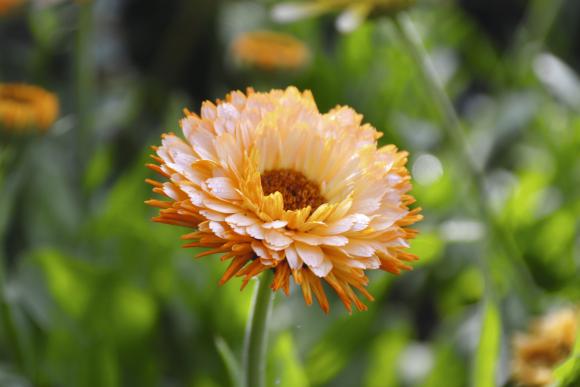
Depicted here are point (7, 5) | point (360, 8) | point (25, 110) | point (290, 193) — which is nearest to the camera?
point (290, 193)

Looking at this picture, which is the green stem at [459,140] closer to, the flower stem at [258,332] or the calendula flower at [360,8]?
the calendula flower at [360,8]

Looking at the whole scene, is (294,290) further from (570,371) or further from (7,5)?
(7,5)

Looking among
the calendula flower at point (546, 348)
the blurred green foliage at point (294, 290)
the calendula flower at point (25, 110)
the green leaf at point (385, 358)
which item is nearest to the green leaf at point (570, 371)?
the blurred green foliage at point (294, 290)

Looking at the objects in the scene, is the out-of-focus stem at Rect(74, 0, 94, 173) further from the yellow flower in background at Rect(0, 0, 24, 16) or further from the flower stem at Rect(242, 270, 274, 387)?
the flower stem at Rect(242, 270, 274, 387)

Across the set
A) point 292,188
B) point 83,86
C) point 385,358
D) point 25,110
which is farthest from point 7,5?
point 292,188

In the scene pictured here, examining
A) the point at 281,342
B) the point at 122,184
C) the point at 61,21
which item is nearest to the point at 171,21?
the point at 61,21

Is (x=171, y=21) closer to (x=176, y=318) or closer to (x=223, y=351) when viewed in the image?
(x=176, y=318)

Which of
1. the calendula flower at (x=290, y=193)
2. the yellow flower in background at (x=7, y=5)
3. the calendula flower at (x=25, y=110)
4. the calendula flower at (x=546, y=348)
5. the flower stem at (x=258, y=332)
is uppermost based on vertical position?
the yellow flower in background at (x=7, y=5)
